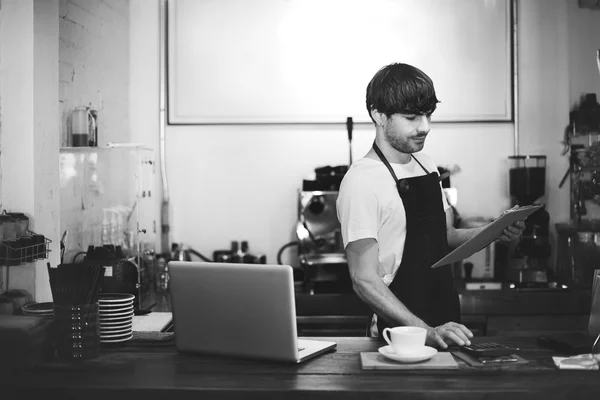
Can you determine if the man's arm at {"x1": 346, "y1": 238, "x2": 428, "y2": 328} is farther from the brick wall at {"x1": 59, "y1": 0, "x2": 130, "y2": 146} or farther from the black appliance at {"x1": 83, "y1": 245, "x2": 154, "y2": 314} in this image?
the brick wall at {"x1": 59, "y1": 0, "x2": 130, "y2": 146}

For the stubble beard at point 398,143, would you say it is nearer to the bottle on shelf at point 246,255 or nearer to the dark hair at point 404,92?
the dark hair at point 404,92

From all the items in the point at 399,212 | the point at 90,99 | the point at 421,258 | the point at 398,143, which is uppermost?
the point at 90,99

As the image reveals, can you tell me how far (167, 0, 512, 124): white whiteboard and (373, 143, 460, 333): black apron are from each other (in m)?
2.02

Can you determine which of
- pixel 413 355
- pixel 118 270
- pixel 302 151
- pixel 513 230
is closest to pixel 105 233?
pixel 118 270

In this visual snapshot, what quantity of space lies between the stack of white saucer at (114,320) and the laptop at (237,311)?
226mm

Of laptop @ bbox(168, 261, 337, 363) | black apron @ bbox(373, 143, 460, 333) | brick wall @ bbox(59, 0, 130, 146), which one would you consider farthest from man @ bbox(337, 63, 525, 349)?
brick wall @ bbox(59, 0, 130, 146)

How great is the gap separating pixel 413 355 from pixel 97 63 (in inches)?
114

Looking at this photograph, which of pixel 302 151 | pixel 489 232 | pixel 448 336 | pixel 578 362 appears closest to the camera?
pixel 578 362

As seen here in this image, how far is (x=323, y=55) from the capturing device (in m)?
4.67

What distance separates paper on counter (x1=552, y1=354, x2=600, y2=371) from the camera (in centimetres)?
201

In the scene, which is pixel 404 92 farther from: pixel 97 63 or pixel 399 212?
pixel 97 63

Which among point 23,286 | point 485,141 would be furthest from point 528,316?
point 23,286

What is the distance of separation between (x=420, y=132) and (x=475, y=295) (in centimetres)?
179

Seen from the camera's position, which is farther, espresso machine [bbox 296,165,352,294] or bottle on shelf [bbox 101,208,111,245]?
espresso machine [bbox 296,165,352,294]
